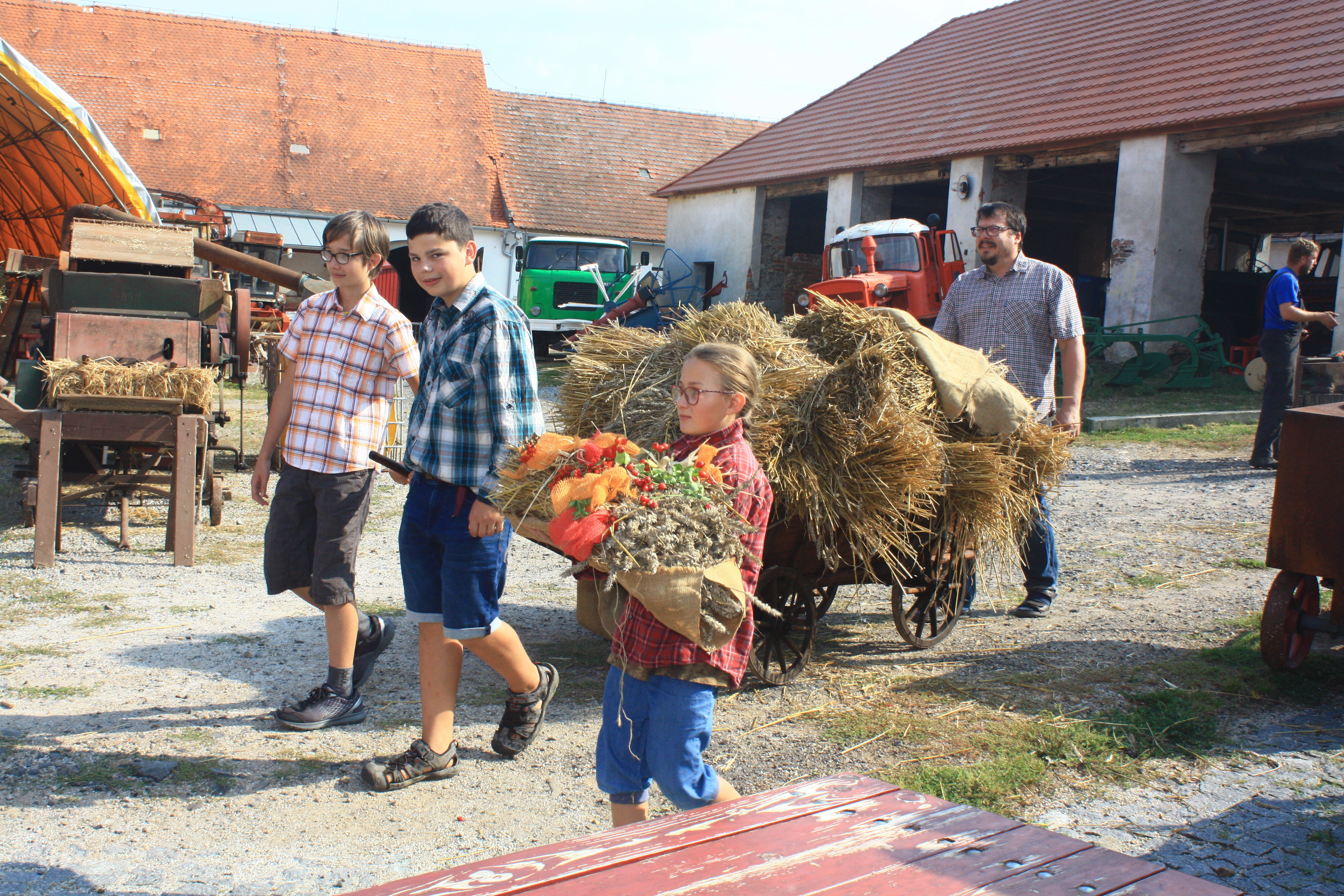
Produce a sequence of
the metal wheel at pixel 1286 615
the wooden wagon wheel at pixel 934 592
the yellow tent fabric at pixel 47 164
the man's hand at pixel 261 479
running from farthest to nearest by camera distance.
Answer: the yellow tent fabric at pixel 47 164
the wooden wagon wheel at pixel 934 592
the metal wheel at pixel 1286 615
the man's hand at pixel 261 479

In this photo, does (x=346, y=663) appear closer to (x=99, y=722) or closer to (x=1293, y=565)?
(x=99, y=722)

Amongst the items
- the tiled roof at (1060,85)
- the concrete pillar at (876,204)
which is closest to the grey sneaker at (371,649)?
the tiled roof at (1060,85)

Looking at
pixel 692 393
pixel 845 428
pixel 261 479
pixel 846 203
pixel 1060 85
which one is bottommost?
pixel 261 479

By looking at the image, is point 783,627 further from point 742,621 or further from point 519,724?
point 742,621

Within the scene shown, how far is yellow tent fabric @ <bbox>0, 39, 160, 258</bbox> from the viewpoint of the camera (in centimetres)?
1158

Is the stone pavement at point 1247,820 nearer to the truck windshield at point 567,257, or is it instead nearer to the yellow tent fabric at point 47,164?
the yellow tent fabric at point 47,164

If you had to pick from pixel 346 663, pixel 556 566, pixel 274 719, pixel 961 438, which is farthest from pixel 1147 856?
pixel 556 566

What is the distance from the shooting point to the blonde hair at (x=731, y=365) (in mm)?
2547

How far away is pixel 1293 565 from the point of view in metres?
4.33

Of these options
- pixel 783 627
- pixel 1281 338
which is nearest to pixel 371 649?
pixel 783 627

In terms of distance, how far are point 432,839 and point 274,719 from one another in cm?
117

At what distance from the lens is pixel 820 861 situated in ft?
5.53

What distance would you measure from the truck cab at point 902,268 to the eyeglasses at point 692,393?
10.6 meters

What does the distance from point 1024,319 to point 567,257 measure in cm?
1930
